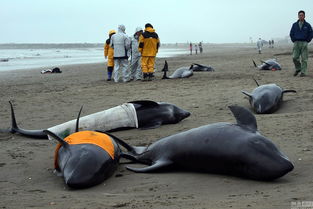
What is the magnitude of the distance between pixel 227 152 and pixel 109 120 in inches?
130

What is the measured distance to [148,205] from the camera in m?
3.77

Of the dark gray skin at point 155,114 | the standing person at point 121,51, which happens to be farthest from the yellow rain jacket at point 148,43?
the dark gray skin at point 155,114

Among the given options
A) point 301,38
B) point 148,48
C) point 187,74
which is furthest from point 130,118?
point 187,74

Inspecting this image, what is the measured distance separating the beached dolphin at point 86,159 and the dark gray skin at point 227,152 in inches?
14.8

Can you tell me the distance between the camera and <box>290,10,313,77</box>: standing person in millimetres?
14156

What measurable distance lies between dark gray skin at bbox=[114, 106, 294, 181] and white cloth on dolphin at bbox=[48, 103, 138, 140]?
207cm

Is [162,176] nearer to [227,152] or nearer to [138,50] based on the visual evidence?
[227,152]

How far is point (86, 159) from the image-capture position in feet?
15.7

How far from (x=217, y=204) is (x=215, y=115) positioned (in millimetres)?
4772

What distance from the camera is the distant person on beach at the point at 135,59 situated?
1733 cm

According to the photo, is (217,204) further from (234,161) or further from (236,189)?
(234,161)

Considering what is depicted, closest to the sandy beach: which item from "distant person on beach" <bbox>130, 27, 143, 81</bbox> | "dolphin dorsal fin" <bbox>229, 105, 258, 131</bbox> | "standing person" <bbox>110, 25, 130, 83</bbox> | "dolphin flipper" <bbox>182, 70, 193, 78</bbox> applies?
"dolphin dorsal fin" <bbox>229, 105, 258, 131</bbox>

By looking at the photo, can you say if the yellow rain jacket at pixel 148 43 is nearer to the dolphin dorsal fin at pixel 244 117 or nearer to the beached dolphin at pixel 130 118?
the beached dolphin at pixel 130 118

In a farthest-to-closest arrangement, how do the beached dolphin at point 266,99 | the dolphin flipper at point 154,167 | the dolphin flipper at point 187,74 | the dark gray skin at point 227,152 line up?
the dolphin flipper at point 187,74 < the beached dolphin at point 266,99 < the dolphin flipper at point 154,167 < the dark gray skin at point 227,152
